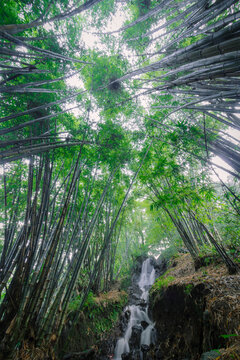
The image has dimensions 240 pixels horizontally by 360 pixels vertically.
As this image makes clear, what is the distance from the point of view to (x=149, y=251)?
1238 centimetres

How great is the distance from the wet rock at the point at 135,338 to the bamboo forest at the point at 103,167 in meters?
0.03

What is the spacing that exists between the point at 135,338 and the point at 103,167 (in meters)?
4.92

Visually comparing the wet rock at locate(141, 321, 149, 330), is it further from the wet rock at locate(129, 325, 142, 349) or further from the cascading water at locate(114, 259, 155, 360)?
the wet rock at locate(129, 325, 142, 349)

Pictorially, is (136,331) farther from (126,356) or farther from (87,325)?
(87,325)

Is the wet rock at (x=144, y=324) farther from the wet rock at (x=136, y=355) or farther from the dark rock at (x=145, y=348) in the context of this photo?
the dark rock at (x=145, y=348)

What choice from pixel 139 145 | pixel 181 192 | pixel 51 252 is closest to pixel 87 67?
pixel 139 145

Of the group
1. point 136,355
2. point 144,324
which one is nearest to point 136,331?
point 144,324

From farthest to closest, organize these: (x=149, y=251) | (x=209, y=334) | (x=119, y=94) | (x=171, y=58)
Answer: (x=149, y=251), (x=119, y=94), (x=171, y=58), (x=209, y=334)

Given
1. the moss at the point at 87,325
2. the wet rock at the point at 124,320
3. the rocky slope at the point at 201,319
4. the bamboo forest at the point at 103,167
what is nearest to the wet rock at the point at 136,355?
the bamboo forest at the point at 103,167

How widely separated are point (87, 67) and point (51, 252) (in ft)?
14.2

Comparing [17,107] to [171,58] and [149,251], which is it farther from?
[149,251]

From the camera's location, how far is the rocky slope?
170 cm

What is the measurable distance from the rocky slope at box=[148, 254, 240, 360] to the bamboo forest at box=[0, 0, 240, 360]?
0.06ft

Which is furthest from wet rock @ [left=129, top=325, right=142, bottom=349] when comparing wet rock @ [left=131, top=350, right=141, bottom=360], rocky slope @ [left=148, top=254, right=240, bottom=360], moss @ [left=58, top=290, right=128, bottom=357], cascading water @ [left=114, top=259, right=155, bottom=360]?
rocky slope @ [left=148, top=254, right=240, bottom=360]
